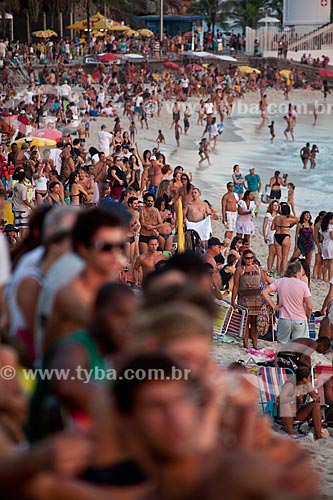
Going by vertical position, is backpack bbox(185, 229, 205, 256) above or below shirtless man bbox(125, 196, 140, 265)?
below

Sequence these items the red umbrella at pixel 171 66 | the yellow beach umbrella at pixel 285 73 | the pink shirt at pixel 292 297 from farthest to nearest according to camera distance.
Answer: the yellow beach umbrella at pixel 285 73
the red umbrella at pixel 171 66
the pink shirt at pixel 292 297

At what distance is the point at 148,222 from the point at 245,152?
21907 millimetres

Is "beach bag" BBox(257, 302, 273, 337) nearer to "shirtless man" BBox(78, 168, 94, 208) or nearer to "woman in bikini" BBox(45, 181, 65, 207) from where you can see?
"woman in bikini" BBox(45, 181, 65, 207)

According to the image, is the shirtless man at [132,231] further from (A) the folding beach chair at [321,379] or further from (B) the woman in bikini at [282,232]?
(A) the folding beach chair at [321,379]

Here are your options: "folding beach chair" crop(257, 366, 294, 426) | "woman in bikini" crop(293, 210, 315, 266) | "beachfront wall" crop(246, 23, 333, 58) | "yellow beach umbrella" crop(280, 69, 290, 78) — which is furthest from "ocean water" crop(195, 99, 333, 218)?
"folding beach chair" crop(257, 366, 294, 426)

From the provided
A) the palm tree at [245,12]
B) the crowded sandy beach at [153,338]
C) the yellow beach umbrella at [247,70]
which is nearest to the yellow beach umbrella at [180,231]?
the crowded sandy beach at [153,338]

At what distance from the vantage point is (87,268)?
11.8 feet

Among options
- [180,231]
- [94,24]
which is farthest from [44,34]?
[180,231]

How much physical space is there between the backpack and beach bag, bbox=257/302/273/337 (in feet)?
6.70

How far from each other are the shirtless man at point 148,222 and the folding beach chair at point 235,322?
2049mm

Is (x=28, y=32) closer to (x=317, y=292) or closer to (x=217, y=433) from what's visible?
(x=317, y=292)

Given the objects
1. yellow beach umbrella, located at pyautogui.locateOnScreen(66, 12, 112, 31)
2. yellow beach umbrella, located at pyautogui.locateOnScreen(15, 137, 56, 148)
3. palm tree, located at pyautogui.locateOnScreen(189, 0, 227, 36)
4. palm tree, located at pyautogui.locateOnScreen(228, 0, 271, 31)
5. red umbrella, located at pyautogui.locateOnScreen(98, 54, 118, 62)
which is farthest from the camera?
palm tree, located at pyautogui.locateOnScreen(228, 0, 271, 31)

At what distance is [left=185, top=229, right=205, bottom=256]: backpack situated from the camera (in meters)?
12.7

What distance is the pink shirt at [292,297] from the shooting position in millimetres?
9719
